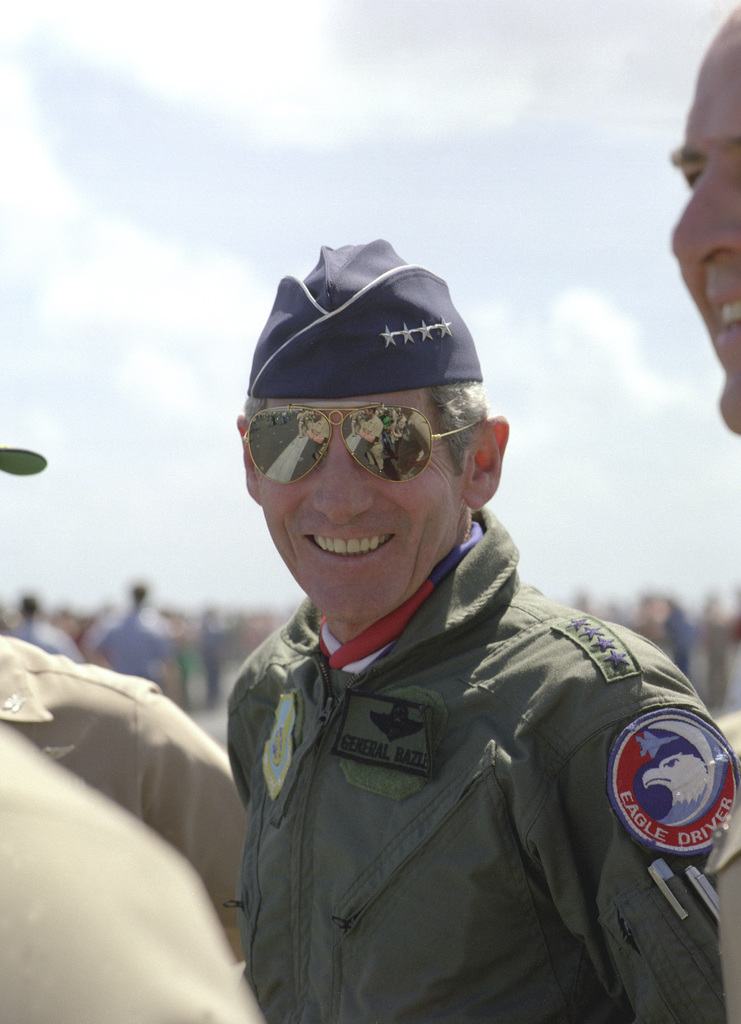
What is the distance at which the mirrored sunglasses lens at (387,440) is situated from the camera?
2.62 m

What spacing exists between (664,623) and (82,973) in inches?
765

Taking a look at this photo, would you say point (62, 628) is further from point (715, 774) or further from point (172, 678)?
point (715, 774)

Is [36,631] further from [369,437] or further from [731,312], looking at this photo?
[731,312]

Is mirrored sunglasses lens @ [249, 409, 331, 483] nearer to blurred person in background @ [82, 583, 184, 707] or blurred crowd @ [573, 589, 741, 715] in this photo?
blurred person in background @ [82, 583, 184, 707]

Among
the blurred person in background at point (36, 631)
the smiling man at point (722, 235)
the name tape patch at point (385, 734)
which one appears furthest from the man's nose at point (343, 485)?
the blurred person in background at point (36, 631)

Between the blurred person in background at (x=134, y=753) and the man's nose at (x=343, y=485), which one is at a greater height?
the man's nose at (x=343, y=485)

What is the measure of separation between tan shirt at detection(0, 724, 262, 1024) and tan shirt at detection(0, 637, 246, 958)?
2.37 metres

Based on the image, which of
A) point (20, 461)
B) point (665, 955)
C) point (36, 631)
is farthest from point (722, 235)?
point (36, 631)

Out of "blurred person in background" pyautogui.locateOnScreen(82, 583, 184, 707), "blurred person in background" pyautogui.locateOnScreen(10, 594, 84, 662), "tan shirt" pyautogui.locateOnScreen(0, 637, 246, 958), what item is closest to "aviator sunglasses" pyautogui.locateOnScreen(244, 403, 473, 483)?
"tan shirt" pyautogui.locateOnScreen(0, 637, 246, 958)

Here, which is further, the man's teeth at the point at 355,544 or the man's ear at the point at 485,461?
the man's ear at the point at 485,461

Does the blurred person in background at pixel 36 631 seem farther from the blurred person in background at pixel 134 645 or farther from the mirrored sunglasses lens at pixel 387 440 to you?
the mirrored sunglasses lens at pixel 387 440

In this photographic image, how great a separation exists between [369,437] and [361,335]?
0.24 m

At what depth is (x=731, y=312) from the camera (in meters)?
1.37

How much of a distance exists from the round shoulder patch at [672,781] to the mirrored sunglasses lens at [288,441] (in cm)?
96
